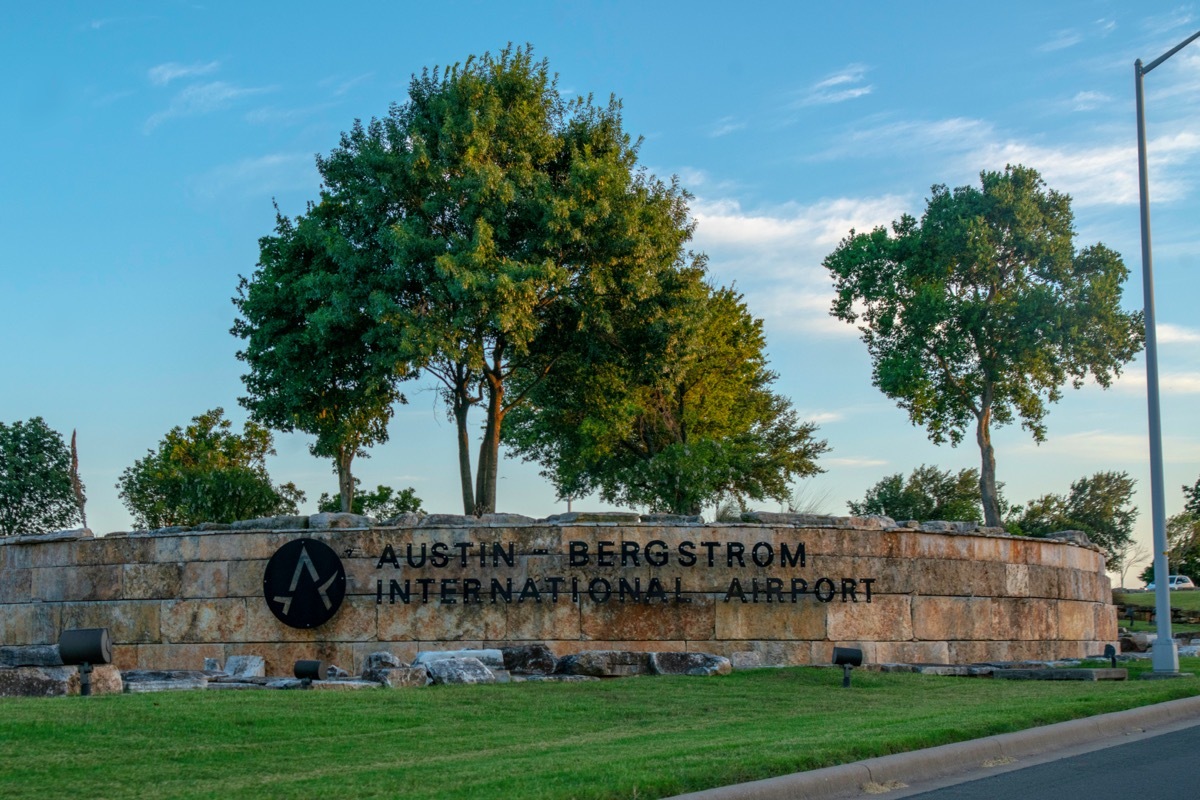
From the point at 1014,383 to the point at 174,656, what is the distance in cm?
3083

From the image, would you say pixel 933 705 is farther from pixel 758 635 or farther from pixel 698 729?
pixel 758 635

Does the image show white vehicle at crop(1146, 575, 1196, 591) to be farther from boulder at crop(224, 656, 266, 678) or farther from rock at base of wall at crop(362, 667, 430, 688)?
rock at base of wall at crop(362, 667, 430, 688)

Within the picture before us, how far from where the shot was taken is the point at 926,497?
57.3 meters

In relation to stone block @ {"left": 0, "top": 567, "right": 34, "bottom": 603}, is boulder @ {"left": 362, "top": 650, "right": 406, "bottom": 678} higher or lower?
lower

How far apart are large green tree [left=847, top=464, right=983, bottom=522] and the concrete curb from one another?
41581 millimetres

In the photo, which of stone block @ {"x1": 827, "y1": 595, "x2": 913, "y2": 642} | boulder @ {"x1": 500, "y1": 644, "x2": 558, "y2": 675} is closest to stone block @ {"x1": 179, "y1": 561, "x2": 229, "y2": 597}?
boulder @ {"x1": 500, "y1": 644, "x2": 558, "y2": 675}

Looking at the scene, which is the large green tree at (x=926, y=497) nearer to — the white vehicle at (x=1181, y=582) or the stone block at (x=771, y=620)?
the white vehicle at (x=1181, y=582)

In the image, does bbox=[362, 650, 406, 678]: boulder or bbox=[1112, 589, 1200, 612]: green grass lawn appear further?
bbox=[1112, 589, 1200, 612]: green grass lawn

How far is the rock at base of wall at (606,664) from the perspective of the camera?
15.6m

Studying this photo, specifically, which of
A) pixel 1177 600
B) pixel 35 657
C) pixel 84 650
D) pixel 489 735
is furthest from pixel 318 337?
pixel 1177 600

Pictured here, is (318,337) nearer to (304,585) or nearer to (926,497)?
(304,585)

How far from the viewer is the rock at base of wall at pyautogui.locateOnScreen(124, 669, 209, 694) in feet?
44.9

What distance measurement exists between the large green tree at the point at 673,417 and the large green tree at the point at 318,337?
17.1 ft

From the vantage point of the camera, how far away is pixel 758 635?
18078mm
